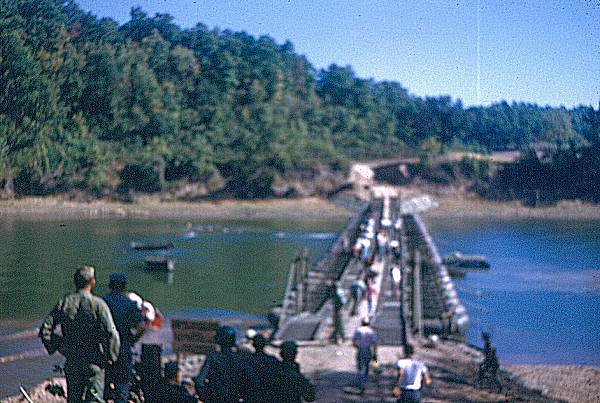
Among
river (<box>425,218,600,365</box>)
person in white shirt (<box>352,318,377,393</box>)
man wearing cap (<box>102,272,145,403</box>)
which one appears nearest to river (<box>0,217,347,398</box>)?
person in white shirt (<box>352,318,377,393</box>)

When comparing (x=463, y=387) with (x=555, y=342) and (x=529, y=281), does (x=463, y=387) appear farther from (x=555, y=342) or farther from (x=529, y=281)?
(x=529, y=281)

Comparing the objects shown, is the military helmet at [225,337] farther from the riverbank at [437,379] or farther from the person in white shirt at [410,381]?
the riverbank at [437,379]

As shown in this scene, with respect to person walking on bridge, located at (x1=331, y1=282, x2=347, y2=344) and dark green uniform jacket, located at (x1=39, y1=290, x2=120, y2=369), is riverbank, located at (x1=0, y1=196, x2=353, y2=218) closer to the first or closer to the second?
person walking on bridge, located at (x1=331, y1=282, x2=347, y2=344)

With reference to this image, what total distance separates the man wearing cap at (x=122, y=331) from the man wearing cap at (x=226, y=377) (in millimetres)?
605

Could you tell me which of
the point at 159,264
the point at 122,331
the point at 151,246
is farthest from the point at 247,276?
the point at 122,331

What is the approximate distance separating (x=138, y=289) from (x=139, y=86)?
31.7 ft

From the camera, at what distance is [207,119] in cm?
5409

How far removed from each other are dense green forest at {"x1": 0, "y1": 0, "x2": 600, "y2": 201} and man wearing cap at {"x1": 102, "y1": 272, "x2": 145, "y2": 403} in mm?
7907

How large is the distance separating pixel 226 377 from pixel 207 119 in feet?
165

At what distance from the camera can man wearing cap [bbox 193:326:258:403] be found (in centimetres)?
471

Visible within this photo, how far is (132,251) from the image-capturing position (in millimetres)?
37062

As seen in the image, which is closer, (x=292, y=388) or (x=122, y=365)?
(x=292, y=388)

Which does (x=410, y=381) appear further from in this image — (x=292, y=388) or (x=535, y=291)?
(x=535, y=291)

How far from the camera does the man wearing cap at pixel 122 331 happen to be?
16.8 ft
